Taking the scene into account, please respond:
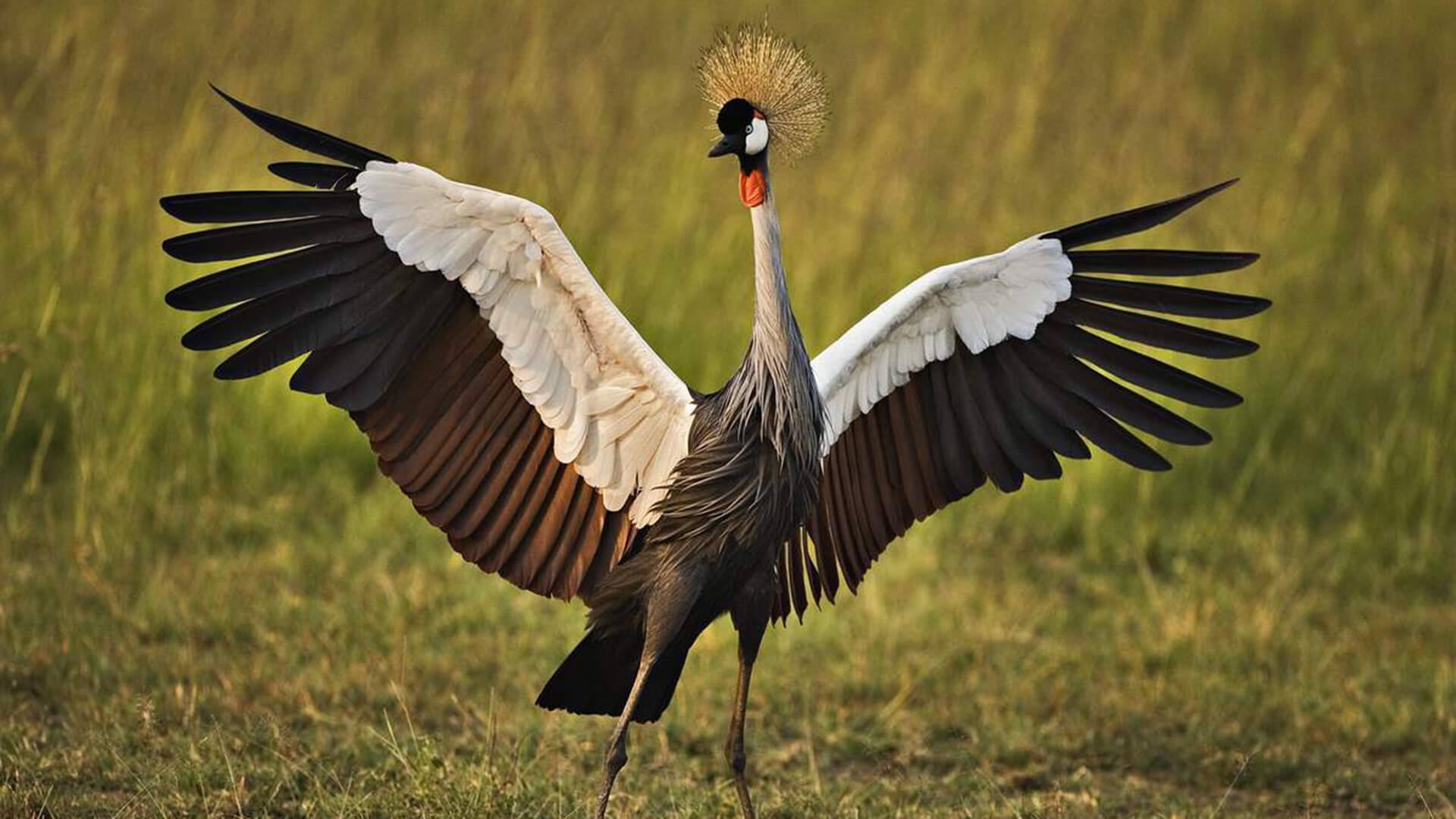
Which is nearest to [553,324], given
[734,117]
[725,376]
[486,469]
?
[486,469]

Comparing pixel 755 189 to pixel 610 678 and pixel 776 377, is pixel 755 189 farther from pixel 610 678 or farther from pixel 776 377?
pixel 610 678

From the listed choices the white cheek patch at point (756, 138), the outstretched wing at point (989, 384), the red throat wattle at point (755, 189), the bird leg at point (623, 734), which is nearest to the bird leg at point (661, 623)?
the bird leg at point (623, 734)

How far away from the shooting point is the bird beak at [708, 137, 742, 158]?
382 cm

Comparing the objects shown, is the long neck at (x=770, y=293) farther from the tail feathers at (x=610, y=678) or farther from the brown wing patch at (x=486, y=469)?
the tail feathers at (x=610, y=678)

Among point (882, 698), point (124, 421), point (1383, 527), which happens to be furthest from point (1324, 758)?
point (124, 421)

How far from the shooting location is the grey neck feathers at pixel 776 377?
3.86 metres

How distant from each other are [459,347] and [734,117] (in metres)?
0.79

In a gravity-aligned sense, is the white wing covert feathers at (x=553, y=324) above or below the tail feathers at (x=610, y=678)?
above

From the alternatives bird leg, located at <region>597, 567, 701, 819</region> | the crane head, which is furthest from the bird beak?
bird leg, located at <region>597, 567, 701, 819</region>

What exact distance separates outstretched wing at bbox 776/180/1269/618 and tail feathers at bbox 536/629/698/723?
39 centimetres

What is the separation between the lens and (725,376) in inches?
276

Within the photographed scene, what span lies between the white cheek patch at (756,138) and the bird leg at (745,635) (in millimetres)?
956

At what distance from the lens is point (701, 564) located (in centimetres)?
390

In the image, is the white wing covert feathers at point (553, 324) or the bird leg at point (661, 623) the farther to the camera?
the bird leg at point (661, 623)
